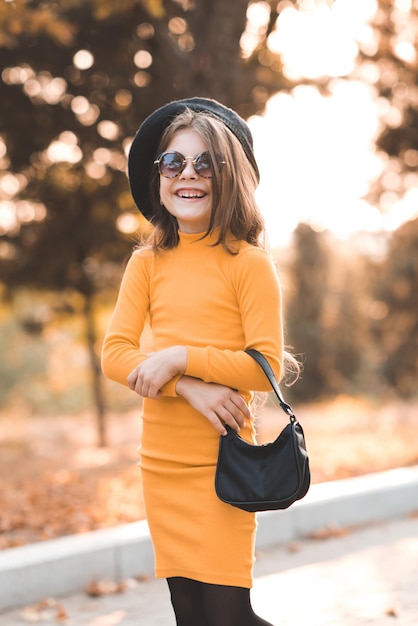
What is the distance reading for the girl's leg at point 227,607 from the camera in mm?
2383

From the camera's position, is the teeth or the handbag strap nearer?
the handbag strap

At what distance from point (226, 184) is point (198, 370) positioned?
59cm

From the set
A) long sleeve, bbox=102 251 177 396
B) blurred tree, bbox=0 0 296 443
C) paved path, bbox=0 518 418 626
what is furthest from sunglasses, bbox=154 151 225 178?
blurred tree, bbox=0 0 296 443

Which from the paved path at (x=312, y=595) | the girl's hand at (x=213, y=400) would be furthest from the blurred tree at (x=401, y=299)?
the girl's hand at (x=213, y=400)

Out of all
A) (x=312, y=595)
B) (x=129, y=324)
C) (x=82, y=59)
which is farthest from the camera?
(x=82, y=59)

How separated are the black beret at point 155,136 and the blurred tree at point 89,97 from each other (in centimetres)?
381

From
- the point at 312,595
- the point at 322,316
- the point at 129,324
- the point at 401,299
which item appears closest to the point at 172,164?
the point at 129,324

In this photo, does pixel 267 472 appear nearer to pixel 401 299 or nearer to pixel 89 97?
pixel 89 97

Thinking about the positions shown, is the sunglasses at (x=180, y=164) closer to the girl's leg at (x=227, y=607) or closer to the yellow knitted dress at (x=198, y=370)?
the yellow knitted dress at (x=198, y=370)

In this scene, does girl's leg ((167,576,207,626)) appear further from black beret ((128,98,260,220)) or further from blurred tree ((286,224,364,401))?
blurred tree ((286,224,364,401))

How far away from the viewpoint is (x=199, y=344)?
246cm

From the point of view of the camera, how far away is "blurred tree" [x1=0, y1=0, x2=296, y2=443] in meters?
6.49

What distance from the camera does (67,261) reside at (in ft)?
34.1

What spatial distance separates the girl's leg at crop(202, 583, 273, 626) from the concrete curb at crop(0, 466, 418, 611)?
6.45 feet
